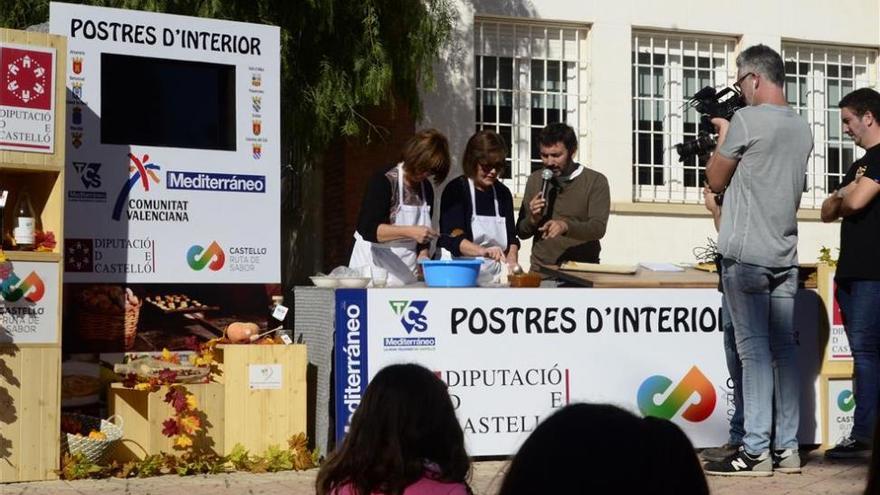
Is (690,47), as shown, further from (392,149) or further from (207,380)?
(207,380)

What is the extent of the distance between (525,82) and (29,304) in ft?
31.5

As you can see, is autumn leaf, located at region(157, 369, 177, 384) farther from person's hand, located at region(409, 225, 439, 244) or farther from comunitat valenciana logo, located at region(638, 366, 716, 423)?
comunitat valenciana logo, located at region(638, 366, 716, 423)

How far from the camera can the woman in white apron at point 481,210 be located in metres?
8.88

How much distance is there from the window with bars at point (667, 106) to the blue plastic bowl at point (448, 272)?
8.73 metres

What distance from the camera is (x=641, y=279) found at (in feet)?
27.9

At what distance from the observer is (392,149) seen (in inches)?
610

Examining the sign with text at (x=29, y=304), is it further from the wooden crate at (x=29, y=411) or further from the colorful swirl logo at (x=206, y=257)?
the colorful swirl logo at (x=206, y=257)

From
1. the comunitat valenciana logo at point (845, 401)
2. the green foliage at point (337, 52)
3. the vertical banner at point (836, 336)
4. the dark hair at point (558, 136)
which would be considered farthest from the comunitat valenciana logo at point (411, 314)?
the green foliage at point (337, 52)

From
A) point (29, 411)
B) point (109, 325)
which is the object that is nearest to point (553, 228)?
point (109, 325)

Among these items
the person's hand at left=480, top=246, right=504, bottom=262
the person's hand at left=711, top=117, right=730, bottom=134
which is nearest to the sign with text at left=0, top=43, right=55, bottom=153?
the person's hand at left=480, top=246, right=504, bottom=262

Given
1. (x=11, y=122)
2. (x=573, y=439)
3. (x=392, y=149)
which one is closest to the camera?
(x=573, y=439)

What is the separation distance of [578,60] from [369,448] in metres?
13.3

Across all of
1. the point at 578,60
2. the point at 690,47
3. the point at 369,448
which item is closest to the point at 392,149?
the point at 578,60

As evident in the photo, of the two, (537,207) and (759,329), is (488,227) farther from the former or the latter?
Answer: (759,329)
